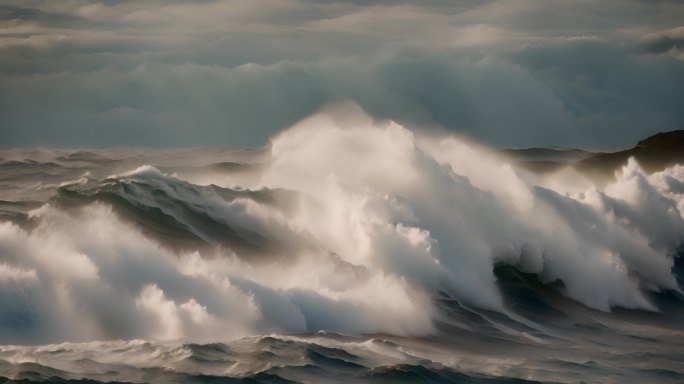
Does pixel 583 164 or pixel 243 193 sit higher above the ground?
pixel 583 164

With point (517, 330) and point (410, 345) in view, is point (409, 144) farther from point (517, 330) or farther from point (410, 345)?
point (410, 345)

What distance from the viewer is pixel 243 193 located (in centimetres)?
2859

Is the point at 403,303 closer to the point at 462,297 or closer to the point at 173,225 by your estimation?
the point at 462,297

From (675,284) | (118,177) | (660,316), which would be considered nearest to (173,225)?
(118,177)

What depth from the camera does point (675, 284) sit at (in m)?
29.6

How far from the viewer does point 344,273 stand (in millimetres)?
21438

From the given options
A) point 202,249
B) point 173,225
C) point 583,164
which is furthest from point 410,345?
point 583,164

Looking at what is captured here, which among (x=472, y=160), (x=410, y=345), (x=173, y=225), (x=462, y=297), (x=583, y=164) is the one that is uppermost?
(x=583, y=164)

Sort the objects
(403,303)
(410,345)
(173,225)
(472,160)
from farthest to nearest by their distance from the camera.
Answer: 1. (472,160)
2. (173,225)
3. (403,303)
4. (410,345)

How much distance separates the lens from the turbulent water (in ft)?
50.0

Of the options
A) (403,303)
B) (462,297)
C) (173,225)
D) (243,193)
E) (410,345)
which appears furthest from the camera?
(243,193)

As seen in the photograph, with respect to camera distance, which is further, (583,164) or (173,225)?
(583,164)

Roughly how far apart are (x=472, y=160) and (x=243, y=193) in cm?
928

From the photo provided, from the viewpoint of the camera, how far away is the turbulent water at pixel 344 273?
15242 mm
